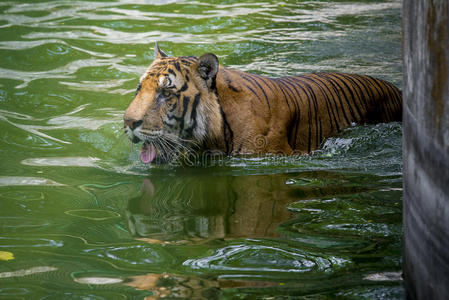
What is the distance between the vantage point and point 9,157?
4602mm

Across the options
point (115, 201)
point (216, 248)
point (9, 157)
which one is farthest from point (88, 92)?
point (216, 248)

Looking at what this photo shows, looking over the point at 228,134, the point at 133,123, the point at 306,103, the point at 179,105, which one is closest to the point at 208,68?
the point at 179,105

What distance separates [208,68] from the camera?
14.5 feet

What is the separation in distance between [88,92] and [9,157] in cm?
185

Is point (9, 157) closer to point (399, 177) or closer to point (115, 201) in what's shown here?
point (115, 201)

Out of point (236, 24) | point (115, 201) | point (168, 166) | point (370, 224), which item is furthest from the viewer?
point (236, 24)

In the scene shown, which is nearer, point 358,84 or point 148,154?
point 148,154

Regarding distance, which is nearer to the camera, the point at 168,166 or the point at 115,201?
the point at 115,201

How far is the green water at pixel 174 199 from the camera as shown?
Answer: 9.07 ft

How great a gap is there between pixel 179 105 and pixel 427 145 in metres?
2.55

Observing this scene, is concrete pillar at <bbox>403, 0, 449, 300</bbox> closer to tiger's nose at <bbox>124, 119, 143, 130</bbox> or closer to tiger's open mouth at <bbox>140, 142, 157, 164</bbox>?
tiger's nose at <bbox>124, 119, 143, 130</bbox>

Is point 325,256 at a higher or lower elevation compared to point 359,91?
lower

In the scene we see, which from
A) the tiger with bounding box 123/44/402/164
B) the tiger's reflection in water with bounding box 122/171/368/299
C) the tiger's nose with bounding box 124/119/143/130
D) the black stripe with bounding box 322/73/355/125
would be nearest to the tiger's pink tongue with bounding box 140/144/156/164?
the tiger with bounding box 123/44/402/164

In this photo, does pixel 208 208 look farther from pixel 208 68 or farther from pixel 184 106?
pixel 208 68
